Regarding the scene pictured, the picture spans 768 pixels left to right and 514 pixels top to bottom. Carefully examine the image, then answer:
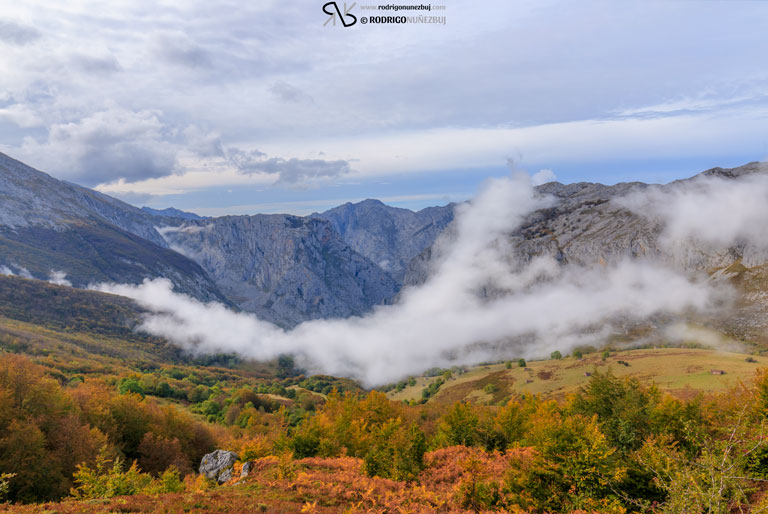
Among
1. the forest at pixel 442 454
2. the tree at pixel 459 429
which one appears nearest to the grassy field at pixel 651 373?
the forest at pixel 442 454

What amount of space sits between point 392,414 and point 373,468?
33.6m

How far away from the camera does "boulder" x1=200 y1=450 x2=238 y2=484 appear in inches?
1410

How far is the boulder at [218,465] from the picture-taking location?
35812 millimetres

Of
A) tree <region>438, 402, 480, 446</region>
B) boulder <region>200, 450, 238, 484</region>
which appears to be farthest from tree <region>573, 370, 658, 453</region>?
boulder <region>200, 450, 238, 484</region>

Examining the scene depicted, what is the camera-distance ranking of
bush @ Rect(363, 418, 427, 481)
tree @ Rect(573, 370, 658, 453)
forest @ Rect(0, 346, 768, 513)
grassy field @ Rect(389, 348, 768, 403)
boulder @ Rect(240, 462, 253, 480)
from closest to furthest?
forest @ Rect(0, 346, 768, 513) → boulder @ Rect(240, 462, 253, 480) → bush @ Rect(363, 418, 427, 481) → tree @ Rect(573, 370, 658, 453) → grassy field @ Rect(389, 348, 768, 403)

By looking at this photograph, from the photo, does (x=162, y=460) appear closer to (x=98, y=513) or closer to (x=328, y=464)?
(x=328, y=464)

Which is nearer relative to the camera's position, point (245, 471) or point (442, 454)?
point (245, 471)

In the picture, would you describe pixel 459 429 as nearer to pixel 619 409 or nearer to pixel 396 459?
pixel 396 459

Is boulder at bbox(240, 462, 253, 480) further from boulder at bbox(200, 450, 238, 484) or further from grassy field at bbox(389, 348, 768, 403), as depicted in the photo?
grassy field at bbox(389, 348, 768, 403)

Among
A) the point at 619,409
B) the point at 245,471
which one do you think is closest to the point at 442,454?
the point at 245,471

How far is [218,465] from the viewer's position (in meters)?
38.0

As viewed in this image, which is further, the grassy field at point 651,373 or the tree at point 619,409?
the grassy field at point 651,373

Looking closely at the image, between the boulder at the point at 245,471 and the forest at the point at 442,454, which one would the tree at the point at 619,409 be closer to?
the forest at the point at 442,454

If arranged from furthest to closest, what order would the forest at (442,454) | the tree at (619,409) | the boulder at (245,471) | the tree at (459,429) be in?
1. the tree at (459,429)
2. the tree at (619,409)
3. the boulder at (245,471)
4. the forest at (442,454)
